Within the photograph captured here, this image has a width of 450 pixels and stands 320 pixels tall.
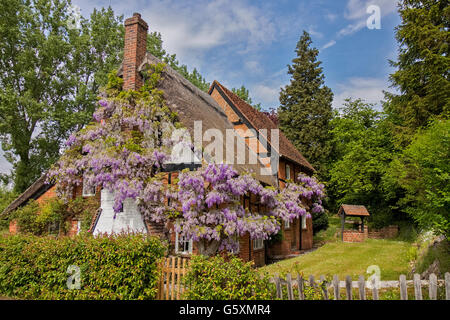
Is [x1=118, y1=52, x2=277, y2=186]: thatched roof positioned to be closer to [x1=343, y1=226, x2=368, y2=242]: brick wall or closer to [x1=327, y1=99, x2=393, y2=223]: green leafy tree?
[x1=343, y1=226, x2=368, y2=242]: brick wall

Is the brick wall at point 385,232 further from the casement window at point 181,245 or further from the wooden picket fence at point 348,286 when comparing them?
the wooden picket fence at point 348,286

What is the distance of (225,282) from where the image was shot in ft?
18.2

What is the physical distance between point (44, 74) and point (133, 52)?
709 inches

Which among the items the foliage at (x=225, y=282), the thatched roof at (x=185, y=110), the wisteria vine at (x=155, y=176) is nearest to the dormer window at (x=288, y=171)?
the thatched roof at (x=185, y=110)

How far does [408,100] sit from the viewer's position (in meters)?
21.4

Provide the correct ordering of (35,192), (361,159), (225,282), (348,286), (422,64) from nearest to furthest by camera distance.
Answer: (348,286) < (225,282) < (35,192) < (422,64) < (361,159)

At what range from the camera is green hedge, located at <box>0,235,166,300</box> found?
6625 mm

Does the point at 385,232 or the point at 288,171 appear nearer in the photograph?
the point at 288,171

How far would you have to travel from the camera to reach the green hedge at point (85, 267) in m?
6.62

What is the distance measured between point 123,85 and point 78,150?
3323mm

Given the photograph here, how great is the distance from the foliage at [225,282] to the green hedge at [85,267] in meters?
1.36

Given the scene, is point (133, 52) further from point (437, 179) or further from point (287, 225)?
point (287, 225)

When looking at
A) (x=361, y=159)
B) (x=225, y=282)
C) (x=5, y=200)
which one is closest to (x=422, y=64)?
(x=361, y=159)

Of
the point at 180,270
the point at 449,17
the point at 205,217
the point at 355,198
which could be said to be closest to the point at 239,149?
the point at 205,217
